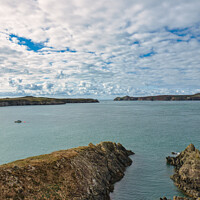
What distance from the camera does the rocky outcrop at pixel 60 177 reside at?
775 inches

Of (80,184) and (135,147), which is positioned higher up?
(80,184)

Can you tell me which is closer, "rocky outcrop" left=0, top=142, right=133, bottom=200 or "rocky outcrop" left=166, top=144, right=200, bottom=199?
"rocky outcrop" left=0, top=142, right=133, bottom=200

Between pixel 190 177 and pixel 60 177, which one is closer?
pixel 60 177

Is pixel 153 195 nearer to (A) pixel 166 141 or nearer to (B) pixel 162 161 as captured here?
(B) pixel 162 161

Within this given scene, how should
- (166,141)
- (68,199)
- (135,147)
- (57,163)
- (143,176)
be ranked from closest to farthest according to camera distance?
(68,199) < (57,163) < (143,176) < (135,147) < (166,141)

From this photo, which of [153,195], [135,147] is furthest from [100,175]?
[135,147]

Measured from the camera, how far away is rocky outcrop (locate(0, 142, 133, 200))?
19688 mm

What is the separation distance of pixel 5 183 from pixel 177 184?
1071 inches

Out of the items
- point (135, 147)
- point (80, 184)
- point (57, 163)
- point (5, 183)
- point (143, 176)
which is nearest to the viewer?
point (5, 183)

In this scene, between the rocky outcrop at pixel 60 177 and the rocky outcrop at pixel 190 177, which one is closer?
the rocky outcrop at pixel 60 177

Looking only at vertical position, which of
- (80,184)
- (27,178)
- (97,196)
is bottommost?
(97,196)

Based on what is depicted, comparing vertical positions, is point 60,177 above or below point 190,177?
above

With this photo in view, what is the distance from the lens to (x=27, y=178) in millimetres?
21172

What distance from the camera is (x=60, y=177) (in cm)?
2338
